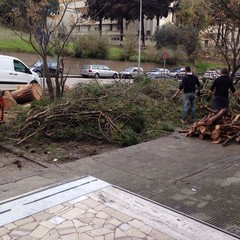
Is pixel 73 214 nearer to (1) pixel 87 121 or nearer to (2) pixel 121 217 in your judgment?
(2) pixel 121 217

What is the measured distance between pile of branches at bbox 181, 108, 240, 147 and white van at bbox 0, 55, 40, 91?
907 cm

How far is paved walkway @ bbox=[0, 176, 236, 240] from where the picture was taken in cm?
361

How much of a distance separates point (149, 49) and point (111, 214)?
154 ft

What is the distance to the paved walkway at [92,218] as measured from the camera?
11.8ft

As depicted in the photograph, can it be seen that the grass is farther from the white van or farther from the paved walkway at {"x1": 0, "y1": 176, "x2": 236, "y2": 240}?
the paved walkway at {"x1": 0, "y1": 176, "x2": 236, "y2": 240}

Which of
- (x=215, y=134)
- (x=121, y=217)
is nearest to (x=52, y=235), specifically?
(x=121, y=217)

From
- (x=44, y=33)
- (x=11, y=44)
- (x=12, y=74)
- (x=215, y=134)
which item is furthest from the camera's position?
(x=11, y=44)

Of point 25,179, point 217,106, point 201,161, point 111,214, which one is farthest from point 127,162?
point 217,106

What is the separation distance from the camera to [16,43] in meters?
40.6

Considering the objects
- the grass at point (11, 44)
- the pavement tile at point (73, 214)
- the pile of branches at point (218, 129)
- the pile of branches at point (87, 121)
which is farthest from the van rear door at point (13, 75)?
the grass at point (11, 44)

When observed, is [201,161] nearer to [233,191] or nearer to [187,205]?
[233,191]

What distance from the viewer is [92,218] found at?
13.0 ft

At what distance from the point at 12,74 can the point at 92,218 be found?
12.6 metres

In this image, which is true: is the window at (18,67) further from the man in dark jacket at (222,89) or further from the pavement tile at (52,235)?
the pavement tile at (52,235)
